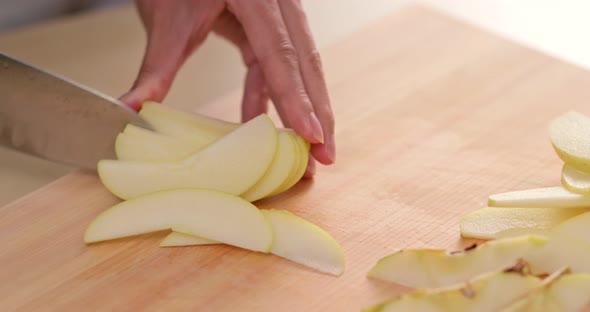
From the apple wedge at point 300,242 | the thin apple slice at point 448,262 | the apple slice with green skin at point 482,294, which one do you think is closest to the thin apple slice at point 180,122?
the apple wedge at point 300,242

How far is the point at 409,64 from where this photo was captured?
2.13m

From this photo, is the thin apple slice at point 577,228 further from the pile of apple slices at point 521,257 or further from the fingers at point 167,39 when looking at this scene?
the fingers at point 167,39

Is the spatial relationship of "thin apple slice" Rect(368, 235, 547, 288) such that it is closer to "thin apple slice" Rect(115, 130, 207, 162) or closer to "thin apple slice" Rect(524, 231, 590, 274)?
"thin apple slice" Rect(524, 231, 590, 274)

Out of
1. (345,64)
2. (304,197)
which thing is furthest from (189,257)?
(345,64)

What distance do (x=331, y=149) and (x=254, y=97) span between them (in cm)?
27

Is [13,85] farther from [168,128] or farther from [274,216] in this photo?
[274,216]

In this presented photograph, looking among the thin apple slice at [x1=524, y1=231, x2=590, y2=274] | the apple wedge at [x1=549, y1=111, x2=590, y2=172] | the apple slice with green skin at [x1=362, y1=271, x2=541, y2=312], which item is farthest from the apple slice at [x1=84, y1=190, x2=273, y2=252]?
the apple wedge at [x1=549, y1=111, x2=590, y2=172]

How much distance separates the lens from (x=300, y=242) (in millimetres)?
1534

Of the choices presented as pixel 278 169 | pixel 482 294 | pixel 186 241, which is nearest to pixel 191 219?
pixel 186 241

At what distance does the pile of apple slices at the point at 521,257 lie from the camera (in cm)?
131

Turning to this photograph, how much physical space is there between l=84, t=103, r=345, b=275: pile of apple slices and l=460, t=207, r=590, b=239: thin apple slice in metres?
0.24

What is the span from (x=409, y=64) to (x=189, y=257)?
846mm

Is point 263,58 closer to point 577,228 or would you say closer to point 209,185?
point 209,185

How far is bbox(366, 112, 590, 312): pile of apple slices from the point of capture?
1.31m
